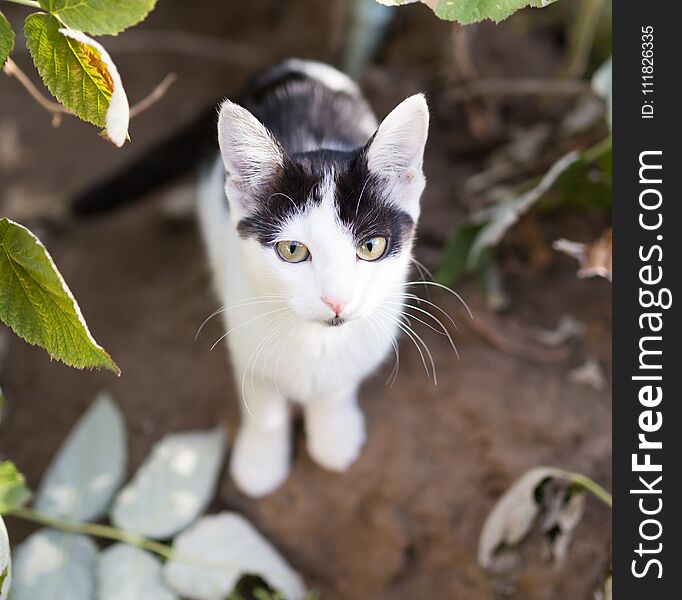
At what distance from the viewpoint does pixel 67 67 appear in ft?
3.50

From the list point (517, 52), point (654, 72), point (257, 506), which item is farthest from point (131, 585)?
point (517, 52)

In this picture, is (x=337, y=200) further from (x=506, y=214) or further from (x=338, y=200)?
(x=506, y=214)

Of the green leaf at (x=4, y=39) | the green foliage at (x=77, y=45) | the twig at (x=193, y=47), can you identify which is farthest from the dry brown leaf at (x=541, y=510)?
the twig at (x=193, y=47)

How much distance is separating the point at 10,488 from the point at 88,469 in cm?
35

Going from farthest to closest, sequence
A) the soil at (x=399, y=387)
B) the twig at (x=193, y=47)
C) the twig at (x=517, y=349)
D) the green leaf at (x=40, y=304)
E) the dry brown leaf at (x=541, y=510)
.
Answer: the twig at (x=193, y=47)
the twig at (x=517, y=349)
the soil at (x=399, y=387)
the dry brown leaf at (x=541, y=510)
the green leaf at (x=40, y=304)

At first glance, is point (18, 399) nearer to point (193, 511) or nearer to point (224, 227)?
point (193, 511)

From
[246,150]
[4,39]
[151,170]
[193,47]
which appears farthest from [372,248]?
[193,47]

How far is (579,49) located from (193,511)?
149 cm

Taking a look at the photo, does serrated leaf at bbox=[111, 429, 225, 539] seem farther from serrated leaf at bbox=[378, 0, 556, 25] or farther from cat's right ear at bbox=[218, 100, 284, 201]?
serrated leaf at bbox=[378, 0, 556, 25]

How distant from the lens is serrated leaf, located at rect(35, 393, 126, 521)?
157cm

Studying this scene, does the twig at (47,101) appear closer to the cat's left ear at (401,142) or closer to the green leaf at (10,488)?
the cat's left ear at (401,142)

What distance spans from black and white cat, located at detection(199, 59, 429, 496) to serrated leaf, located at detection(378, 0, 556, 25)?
131 mm

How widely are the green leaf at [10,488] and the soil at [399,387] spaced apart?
43 centimetres

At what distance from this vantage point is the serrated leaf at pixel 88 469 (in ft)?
5.14
